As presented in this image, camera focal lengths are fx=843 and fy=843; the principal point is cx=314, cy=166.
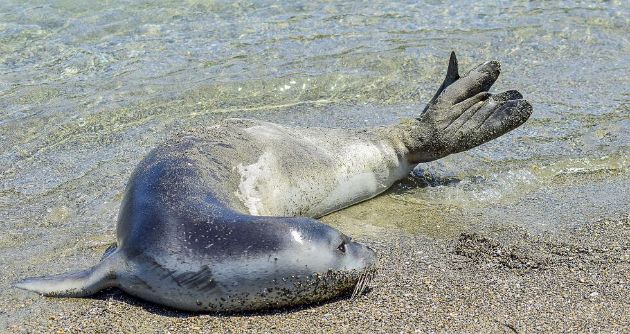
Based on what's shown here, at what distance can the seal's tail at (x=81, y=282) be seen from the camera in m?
3.65

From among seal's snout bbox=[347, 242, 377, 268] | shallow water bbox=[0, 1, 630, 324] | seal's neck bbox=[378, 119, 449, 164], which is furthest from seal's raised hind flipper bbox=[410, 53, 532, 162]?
seal's snout bbox=[347, 242, 377, 268]

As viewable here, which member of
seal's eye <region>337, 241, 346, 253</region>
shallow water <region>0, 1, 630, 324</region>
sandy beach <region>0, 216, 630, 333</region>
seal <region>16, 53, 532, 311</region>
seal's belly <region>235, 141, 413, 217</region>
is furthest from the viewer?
shallow water <region>0, 1, 630, 324</region>

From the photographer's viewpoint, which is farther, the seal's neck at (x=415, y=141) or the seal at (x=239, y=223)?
the seal's neck at (x=415, y=141)

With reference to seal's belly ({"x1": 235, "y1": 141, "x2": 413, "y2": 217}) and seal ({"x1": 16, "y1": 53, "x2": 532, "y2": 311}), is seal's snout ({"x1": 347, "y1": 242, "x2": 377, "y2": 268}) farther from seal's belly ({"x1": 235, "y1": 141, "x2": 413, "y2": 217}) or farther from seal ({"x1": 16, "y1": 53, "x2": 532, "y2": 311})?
seal's belly ({"x1": 235, "y1": 141, "x2": 413, "y2": 217})

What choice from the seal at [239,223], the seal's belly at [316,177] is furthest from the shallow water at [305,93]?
the seal at [239,223]

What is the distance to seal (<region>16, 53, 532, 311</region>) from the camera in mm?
3461

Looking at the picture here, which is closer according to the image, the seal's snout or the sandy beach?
the sandy beach

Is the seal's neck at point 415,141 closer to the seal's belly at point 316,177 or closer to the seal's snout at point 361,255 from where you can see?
the seal's belly at point 316,177

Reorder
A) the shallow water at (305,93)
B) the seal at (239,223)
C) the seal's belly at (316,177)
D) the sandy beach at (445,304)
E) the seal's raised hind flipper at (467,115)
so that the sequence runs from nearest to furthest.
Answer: the sandy beach at (445,304), the seal at (239,223), the seal's belly at (316,177), the shallow water at (305,93), the seal's raised hind flipper at (467,115)

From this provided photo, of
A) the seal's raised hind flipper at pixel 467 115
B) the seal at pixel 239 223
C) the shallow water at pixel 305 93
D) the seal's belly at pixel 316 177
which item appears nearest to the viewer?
the seal at pixel 239 223

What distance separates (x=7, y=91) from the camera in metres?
7.22

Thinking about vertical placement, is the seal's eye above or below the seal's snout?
above

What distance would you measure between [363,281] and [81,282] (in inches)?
48.5

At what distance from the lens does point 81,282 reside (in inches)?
145
